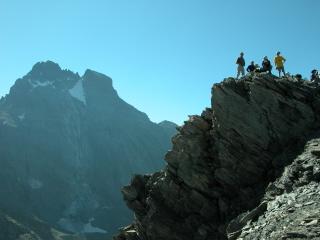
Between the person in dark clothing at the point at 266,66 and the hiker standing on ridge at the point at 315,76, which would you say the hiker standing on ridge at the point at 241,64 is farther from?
the hiker standing on ridge at the point at 315,76

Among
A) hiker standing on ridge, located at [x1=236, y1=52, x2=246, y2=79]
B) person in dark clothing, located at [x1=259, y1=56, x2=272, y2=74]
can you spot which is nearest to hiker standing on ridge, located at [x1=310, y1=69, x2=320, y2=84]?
person in dark clothing, located at [x1=259, y1=56, x2=272, y2=74]

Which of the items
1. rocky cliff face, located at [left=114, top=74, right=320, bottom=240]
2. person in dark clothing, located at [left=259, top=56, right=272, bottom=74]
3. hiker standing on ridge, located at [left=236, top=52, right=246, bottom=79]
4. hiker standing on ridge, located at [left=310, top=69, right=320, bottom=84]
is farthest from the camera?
hiker standing on ridge, located at [left=236, top=52, right=246, bottom=79]

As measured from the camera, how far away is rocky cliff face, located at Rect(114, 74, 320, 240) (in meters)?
37.4

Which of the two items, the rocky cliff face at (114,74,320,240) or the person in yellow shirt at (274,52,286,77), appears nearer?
the rocky cliff face at (114,74,320,240)

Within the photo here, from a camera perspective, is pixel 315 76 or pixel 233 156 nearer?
pixel 233 156

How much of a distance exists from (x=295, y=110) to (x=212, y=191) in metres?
9.81

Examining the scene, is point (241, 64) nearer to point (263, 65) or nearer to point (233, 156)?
point (263, 65)

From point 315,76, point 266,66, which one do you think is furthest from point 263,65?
point 315,76

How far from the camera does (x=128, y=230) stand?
184 ft

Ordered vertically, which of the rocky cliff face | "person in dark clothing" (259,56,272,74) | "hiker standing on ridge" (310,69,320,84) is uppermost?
"person in dark clothing" (259,56,272,74)

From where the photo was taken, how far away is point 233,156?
40.9 metres

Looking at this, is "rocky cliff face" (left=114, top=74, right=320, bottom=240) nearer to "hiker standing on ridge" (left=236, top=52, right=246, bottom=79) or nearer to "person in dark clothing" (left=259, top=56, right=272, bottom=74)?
"person in dark clothing" (left=259, top=56, right=272, bottom=74)

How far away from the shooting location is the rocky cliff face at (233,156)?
3741cm

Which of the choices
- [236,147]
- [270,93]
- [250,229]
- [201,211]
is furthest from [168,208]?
[250,229]
